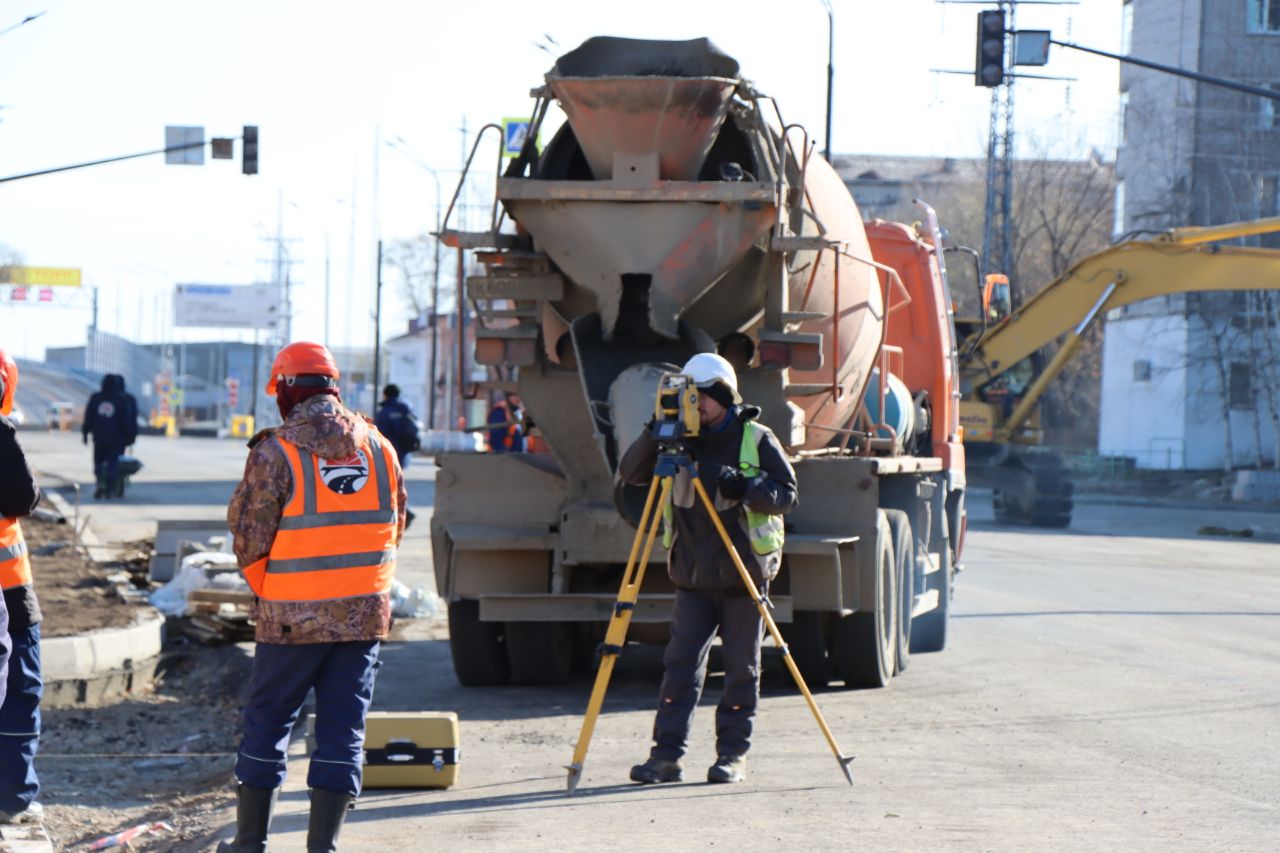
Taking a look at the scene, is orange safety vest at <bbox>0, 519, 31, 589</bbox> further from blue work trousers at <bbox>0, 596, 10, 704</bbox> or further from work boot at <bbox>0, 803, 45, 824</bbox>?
work boot at <bbox>0, 803, 45, 824</bbox>

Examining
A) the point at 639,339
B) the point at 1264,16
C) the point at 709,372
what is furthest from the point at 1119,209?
the point at 709,372

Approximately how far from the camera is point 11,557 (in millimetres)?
7359

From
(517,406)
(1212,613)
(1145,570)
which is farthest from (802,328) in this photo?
(1145,570)

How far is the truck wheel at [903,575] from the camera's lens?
39.6 ft

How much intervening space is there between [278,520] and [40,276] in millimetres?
119861

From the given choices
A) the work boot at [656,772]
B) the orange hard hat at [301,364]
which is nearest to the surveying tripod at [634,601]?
the work boot at [656,772]

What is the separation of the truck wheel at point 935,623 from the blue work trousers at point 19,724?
7812mm

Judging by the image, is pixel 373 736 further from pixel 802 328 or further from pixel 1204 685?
pixel 1204 685

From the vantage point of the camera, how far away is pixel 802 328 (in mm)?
11250

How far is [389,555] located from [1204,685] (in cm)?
673

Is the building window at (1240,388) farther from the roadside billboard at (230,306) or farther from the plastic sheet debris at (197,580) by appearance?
the roadside billboard at (230,306)

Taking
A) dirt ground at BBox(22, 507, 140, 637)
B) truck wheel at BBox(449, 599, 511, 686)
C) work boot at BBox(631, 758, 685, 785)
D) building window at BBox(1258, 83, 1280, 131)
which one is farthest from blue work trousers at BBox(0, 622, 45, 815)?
building window at BBox(1258, 83, 1280, 131)

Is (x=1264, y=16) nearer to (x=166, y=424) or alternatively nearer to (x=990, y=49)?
(x=990, y=49)

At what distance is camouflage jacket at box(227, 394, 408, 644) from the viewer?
21.0ft
